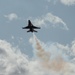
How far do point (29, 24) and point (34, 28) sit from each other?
17.8ft

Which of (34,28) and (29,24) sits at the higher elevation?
(29,24)

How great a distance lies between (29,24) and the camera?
127 ft

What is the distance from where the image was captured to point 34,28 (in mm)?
38625
